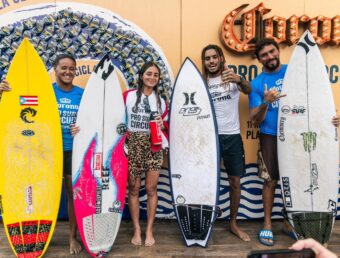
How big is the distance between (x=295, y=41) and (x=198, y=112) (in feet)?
3.69

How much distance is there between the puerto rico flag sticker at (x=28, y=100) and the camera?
2.23 meters

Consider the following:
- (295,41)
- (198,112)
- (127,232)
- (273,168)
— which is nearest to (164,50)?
(198,112)

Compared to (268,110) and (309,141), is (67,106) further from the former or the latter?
(309,141)

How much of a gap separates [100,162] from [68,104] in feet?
1.64

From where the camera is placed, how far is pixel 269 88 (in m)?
2.39

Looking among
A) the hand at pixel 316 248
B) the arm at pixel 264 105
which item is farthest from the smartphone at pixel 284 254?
the arm at pixel 264 105

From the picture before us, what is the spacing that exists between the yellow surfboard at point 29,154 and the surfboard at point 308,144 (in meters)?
1.80

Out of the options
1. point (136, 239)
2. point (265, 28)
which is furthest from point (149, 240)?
point (265, 28)

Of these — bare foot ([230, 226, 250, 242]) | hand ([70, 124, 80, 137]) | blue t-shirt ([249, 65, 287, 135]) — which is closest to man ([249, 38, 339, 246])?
blue t-shirt ([249, 65, 287, 135])

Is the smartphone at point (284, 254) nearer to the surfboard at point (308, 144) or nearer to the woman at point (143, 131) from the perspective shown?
the woman at point (143, 131)

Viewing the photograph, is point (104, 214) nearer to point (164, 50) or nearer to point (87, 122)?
point (87, 122)

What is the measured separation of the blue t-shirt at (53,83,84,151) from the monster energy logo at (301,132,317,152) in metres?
1.80

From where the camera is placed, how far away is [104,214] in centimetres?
226

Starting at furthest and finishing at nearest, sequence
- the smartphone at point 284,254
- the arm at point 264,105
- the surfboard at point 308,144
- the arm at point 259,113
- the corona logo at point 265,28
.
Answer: the corona logo at point 265,28
the surfboard at point 308,144
the arm at point 259,113
the arm at point 264,105
the smartphone at point 284,254
